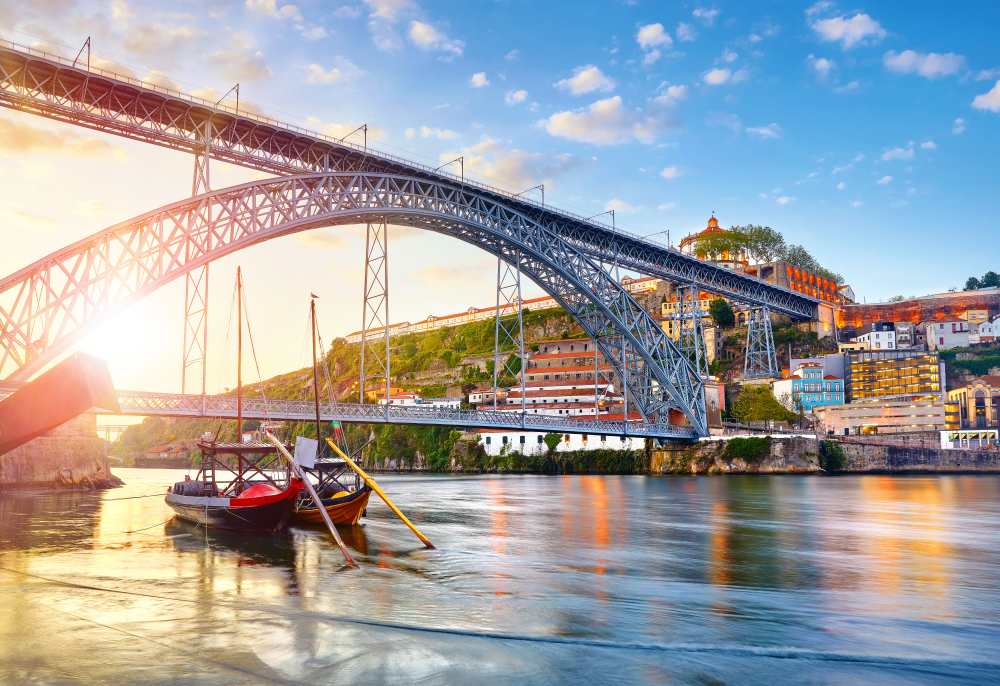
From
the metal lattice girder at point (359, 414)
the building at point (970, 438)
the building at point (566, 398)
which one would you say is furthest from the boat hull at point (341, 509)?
the building at point (970, 438)

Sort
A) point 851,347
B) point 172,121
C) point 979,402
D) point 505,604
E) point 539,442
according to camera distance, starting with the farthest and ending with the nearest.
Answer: point 851,347, point 539,442, point 979,402, point 172,121, point 505,604

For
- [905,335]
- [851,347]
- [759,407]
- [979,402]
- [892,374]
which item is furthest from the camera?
[905,335]

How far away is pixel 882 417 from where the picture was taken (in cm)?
6431

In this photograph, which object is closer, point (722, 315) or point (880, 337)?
point (880, 337)

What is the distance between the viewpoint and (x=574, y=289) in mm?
50281

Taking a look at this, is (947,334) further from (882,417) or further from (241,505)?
(241,505)

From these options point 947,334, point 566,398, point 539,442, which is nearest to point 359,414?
point 539,442

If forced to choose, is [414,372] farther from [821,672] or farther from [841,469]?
[821,672]

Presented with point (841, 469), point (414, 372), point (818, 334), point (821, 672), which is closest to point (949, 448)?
point (841, 469)

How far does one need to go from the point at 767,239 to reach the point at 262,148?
77.1 m

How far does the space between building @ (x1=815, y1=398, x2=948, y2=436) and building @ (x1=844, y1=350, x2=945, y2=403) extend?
461 cm

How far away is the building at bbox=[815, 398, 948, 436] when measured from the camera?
2457 inches

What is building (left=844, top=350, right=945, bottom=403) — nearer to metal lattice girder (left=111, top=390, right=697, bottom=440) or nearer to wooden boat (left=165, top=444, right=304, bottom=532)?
metal lattice girder (left=111, top=390, right=697, bottom=440)

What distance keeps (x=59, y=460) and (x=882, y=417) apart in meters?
63.7
